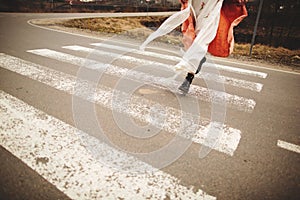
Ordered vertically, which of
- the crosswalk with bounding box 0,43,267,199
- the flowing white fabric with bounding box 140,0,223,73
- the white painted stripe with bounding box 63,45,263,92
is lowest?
the crosswalk with bounding box 0,43,267,199

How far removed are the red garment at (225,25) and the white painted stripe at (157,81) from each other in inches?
29.1

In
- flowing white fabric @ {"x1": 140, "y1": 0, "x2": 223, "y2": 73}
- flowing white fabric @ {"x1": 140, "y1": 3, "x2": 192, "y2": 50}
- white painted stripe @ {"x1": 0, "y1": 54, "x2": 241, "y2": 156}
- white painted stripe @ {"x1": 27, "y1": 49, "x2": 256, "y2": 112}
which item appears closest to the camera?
white painted stripe @ {"x1": 0, "y1": 54, "x2": 241, "y2": 156}

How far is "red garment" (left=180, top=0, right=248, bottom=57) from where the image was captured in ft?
11.5

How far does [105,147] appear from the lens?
7.52ft

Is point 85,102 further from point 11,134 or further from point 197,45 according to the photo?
point 197,45

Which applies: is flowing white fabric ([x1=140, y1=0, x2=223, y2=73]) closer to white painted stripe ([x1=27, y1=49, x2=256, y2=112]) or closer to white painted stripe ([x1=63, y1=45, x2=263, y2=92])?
white painted stripe ([x1=27, y1=49, x2=256, y2=112])

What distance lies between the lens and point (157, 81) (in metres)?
4.29

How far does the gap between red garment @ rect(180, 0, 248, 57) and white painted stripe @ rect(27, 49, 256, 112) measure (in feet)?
2.42

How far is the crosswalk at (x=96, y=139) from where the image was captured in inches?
71.7

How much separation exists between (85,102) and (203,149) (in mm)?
1791

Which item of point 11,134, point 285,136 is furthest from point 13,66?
point 285,136

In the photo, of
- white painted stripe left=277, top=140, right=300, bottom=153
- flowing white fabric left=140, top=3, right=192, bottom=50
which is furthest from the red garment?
white painted stripe left=277, top=140, right=300, bottom=153

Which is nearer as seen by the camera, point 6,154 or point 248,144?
point 6,154

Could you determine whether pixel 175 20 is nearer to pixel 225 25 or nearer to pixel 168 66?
pixel 225 25
